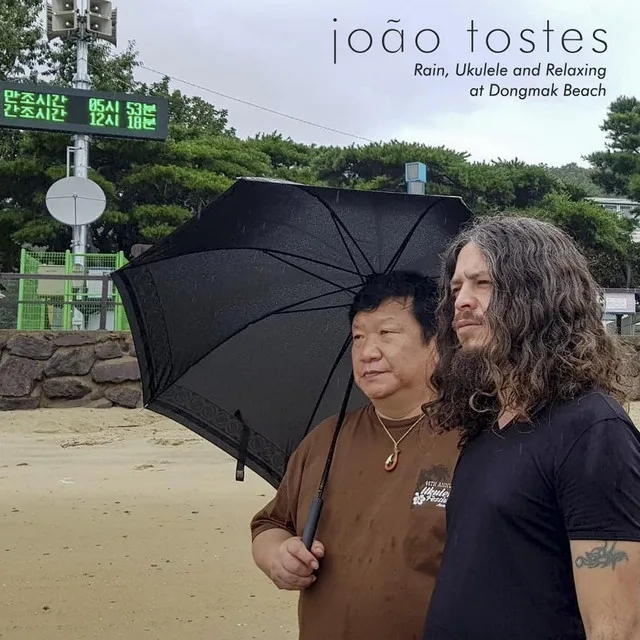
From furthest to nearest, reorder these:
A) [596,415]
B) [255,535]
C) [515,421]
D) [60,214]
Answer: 1. [60,214]
2. [255,535]
3. [515,421]
4. [596,415]

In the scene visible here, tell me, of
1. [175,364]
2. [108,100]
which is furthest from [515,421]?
[108,100]

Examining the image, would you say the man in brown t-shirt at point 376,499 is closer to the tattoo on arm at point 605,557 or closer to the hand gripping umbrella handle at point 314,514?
the hand gripping umbrella handle at point 314,514

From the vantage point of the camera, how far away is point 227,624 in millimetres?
3689

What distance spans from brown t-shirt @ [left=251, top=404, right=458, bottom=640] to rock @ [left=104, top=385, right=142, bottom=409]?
845cm

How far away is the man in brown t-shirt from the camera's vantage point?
1.83 metres

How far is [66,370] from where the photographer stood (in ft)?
33.3

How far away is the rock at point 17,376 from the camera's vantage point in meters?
9.97

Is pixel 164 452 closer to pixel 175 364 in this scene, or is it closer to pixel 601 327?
pixel 175 364

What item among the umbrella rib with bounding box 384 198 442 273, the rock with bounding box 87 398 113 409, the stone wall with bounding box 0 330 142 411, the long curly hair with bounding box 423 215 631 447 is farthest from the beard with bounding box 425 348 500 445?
the rock with bounding box 87 398 113 409

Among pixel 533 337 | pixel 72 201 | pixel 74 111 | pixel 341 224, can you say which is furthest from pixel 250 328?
pixel 74 111

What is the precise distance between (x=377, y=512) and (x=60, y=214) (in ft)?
36.1

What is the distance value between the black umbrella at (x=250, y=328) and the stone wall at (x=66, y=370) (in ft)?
25.2

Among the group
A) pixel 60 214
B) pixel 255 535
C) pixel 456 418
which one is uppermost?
pixel 60 214

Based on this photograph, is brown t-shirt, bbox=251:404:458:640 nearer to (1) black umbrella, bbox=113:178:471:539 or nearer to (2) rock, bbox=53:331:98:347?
(1) black umbrella, bbox=113:178:471:539
